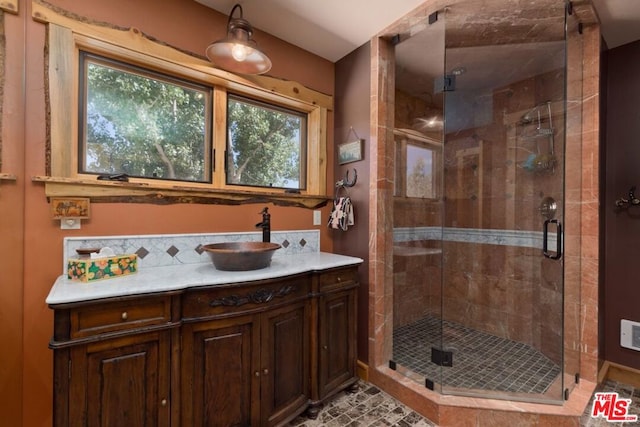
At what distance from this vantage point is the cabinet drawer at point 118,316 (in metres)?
1.04

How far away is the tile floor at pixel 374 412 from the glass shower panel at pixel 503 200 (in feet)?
0.82

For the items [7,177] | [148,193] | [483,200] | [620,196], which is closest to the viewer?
[7,177]

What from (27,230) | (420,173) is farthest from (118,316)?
(420,173)

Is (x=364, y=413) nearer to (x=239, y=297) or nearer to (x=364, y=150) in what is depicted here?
(x=239, y=297)

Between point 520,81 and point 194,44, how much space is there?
9.18ft

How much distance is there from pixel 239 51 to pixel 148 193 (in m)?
0.96

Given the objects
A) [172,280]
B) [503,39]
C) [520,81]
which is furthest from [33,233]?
[520,81]

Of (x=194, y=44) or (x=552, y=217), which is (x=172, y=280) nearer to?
(x=194, y=44)

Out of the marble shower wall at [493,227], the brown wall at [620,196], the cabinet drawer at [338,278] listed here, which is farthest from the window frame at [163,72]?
the brown wall at [620,196]

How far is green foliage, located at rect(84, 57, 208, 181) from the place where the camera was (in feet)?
5.17

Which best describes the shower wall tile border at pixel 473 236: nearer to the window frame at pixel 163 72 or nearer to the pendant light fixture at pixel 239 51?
the window frame at pixel 163 72

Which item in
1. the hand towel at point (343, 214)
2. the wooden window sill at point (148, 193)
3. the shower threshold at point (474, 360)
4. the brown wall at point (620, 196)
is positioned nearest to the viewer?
the wooden window sill at point (148, 193)

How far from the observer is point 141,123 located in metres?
1.71

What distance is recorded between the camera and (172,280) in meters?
1.29
